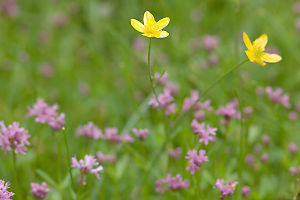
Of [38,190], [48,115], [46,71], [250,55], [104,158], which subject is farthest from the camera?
[46,71]

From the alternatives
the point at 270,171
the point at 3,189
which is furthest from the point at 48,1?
the point at 3,189

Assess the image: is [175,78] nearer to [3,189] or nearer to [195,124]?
[195,124]

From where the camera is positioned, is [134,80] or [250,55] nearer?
[250,55]

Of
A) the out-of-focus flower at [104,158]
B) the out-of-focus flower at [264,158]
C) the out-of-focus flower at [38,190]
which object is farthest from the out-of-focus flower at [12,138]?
the out-of-focus flower at [264,158]

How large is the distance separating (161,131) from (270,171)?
0.65m

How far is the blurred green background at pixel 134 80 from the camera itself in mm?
2021

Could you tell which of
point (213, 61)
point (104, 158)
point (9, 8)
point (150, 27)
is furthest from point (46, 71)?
point (150, 27)

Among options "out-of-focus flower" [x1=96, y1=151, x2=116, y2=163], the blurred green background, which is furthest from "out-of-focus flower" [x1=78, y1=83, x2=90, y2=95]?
"out-of-focus flower" [x1=96, y1=151, x2=116, y2=163]

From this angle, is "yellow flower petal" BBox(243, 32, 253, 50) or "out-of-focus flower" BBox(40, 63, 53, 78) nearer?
"yellow flower petal" BBox(243, 32, 253, 50)

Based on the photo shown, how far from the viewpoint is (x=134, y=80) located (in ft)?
10.0

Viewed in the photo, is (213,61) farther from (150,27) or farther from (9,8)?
(9,8)

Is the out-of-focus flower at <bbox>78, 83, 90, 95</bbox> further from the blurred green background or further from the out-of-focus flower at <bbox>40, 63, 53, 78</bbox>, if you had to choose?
the out-of-focus flower at <bbox>40, 63, 53, 78</bbox>

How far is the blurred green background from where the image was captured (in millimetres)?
2021

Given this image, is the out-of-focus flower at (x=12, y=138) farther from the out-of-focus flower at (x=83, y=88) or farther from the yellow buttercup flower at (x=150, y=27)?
the out-of-focus flower at (x=83, y=88)
